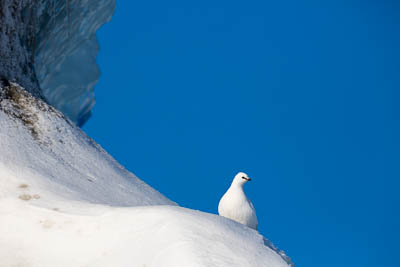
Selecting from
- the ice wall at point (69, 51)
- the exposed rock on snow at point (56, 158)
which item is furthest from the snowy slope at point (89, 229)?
the ice wall at point (69, 51)

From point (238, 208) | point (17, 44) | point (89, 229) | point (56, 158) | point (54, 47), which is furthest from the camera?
point (54, 47)

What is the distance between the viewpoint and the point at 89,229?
90.2 inches

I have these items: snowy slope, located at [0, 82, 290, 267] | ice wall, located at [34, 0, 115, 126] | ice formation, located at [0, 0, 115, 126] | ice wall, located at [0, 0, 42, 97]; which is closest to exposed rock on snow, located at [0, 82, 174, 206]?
snowy slope, located at [0, 82, 290, 267]

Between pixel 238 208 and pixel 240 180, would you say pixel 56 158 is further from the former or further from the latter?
pixel 240 180

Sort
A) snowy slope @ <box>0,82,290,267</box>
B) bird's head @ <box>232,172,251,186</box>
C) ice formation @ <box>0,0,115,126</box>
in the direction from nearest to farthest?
snowy slope @ <box>0,82,290,267</box>
ice formation @ <box>0,0,115,126</box>
bird's head @ <box>232,172,251,186</box>

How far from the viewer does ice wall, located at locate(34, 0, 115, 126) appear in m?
5.82

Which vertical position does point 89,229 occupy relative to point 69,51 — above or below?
below

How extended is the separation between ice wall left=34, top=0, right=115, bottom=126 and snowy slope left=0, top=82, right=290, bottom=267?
286 centimetres

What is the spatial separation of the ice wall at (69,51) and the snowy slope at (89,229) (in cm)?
286

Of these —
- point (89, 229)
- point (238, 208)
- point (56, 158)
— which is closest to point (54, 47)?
point (56, 158)

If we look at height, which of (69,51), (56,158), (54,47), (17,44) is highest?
(69,51)

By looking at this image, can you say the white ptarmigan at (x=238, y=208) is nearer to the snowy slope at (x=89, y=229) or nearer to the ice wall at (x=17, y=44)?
the snowy slope at (x=89, y=229)

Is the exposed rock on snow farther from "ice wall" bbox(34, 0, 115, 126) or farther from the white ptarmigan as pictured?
"ice wall" bbox(34, 0, 115, 126)

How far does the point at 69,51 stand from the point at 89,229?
5830mm
